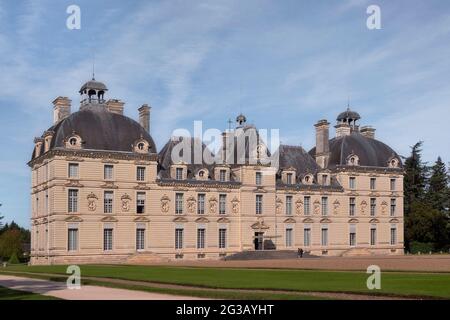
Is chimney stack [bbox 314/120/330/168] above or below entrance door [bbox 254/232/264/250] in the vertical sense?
above

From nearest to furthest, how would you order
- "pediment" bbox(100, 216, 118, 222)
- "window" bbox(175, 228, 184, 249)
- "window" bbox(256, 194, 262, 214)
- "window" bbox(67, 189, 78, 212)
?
1. "window" bbox(67, 189, 78, 212)
2. "pediment" bbox(100, 216, 118, 222)
3. "window" bbox(175, 228, 184, 249)
4. "window" bbox(256, 194, 262, 214)

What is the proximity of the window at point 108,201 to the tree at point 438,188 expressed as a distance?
3436 centimetres

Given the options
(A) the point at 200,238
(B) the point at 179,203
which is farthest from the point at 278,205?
(B) the point at 179,203

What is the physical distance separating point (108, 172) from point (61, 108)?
24.5 ft

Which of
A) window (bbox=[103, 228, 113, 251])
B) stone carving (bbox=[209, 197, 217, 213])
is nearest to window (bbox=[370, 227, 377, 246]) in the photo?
stone carving (bbox=[209, 197, 217, 213])

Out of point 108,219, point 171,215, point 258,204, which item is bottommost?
point 108,219

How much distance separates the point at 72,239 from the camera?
48.6 meters

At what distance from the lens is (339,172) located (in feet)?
197

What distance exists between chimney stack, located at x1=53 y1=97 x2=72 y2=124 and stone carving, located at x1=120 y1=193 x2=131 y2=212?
8.44 meters

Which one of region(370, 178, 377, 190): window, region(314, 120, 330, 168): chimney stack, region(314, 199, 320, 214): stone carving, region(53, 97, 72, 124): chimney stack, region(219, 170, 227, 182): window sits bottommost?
region(314, 199, 320, 214): stone carving

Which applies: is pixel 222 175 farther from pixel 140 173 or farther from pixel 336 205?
pixel 336 205

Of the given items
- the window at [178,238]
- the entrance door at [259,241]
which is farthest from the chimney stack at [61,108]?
the entrance door at [259,241]

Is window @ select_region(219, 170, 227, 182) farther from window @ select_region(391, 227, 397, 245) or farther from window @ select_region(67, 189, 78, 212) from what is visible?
window @ select_region(391, 227, 397, 245)

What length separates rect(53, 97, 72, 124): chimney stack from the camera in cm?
5391
